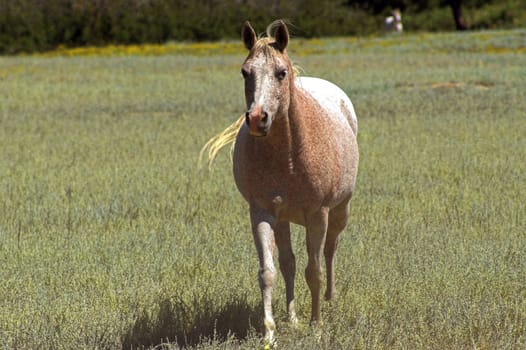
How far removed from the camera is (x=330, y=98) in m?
7.38

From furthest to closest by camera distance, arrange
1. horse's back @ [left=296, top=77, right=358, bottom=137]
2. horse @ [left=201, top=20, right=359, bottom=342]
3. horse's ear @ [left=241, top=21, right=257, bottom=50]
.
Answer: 1. horse's back @ [left=296, top=77, right=358, bottom=137]
2. horse's ear @ [left=241, top=21, right=257, bottom=50]
3. horse @ [left=201, top=20, right=359, bottom=342]

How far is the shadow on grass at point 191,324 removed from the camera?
6.31 metres

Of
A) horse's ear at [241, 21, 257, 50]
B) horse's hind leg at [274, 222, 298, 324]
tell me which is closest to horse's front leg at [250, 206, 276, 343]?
horse's hind leg at [274, 222, 298, 324]

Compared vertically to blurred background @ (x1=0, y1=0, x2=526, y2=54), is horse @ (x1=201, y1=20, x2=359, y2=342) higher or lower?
higher

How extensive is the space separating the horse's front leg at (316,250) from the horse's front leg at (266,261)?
37 centimetres

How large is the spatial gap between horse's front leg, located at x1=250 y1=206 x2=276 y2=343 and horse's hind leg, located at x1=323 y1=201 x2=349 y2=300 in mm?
1364

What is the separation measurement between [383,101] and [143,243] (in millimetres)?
14442

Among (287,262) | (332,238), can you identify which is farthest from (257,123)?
(332,238)

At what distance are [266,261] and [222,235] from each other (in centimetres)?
341

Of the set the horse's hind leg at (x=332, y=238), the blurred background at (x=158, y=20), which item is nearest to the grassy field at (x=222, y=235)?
the horse's hind leg at (x=332, y=238)

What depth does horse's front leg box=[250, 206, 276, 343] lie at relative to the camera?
5.83 meters

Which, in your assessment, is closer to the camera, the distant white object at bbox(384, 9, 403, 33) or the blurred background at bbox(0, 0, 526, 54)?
the blurred background at bbox(0, 0, 526, 54)

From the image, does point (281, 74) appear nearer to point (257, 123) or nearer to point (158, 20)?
point (257, 123)

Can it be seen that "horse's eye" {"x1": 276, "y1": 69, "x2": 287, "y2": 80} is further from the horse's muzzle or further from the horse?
the horse's muzzle
